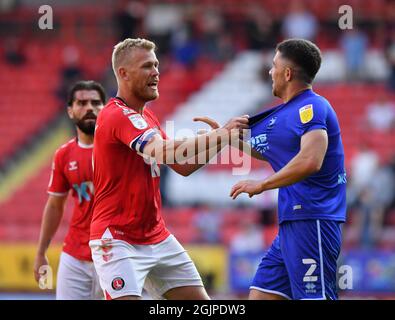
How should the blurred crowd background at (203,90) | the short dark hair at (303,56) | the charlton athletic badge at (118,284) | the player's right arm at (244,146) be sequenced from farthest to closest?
the blurred crowd background at (203,90), the player's right arm at (244,146), the short dark hair at (303,56), the charlton athletic badge at (118,284)

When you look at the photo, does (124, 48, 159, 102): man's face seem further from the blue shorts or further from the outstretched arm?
the blue shorts

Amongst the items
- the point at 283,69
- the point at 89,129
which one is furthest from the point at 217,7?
the point at 283,69

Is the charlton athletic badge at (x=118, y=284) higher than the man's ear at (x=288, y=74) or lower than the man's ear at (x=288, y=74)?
lower

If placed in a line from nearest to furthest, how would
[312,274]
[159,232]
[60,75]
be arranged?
[312,274], [159,232], [60,75]

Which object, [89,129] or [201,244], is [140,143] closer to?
[89,129]

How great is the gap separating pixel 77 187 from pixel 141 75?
6.01ft

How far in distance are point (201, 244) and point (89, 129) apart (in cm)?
857

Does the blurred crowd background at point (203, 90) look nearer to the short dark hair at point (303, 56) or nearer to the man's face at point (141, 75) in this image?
the man's face at point (141, 75)

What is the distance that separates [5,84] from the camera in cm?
2345

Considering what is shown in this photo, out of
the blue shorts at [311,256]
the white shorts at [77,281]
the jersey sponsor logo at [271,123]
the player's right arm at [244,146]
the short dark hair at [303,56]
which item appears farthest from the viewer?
the white shorts at [77,281]

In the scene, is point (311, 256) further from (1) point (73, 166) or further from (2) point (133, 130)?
(1) point (73, 166)

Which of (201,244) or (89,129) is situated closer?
(89,129)

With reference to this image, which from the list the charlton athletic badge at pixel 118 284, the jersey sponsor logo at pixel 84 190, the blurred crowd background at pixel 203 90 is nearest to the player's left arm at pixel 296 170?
the charlton athletic badge at pixel 118 284

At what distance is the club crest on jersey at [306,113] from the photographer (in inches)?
266
